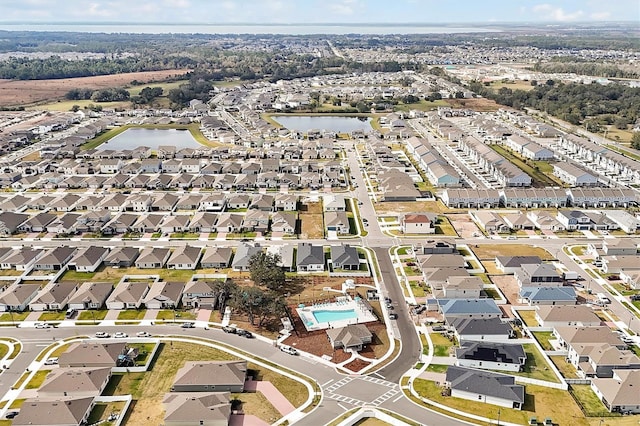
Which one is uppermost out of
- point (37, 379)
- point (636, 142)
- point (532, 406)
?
point (636, 142)

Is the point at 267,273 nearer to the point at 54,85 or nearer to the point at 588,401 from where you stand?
the point at 588,401

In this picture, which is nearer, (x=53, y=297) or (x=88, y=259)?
(x=53, y=297)

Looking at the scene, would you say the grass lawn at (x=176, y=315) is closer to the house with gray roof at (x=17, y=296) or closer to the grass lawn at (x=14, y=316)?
the grass lawn at (x=14, y=316)

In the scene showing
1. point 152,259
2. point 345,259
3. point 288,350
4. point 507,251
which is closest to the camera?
point 288,350

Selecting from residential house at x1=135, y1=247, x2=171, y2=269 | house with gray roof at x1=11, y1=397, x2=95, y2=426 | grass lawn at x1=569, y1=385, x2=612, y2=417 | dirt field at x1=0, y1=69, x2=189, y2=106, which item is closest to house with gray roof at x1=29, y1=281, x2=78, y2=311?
residential house at x1=135, y1=247, x2=171, y2=269

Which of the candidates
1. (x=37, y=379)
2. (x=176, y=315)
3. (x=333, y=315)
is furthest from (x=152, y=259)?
(x=333, y=315)

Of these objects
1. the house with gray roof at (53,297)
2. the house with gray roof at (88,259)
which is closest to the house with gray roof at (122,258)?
the house with gray roof at (88,259)

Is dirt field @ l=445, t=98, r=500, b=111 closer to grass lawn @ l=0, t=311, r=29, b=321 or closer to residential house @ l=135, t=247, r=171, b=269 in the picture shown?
residential house @ l=135, t=247, r=171, b=269
